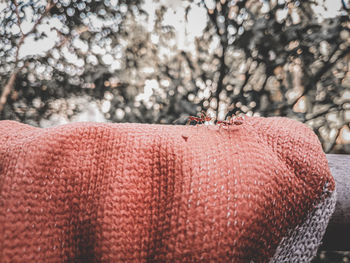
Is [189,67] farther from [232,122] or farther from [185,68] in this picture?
[232,122]

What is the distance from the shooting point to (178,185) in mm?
358

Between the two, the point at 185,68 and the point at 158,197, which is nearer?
the point at 158,197

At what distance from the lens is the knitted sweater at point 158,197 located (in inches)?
13.0

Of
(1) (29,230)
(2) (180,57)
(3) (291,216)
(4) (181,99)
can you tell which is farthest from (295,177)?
(2) (180,57)

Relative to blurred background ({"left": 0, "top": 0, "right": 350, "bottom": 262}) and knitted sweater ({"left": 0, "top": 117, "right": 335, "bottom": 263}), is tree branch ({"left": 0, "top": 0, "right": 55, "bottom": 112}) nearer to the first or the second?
blurred background ({"left": 0, "top": 0, "right": 350, "bottom": 262})

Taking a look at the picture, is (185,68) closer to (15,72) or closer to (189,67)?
(189,67)

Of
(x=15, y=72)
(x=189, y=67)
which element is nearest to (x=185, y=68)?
(x=189, y=67)

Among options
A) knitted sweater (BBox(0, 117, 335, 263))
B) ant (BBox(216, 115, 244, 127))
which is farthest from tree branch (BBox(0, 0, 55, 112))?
ant (BBox(216, 115, 244, 127))

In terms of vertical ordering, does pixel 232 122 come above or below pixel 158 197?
above

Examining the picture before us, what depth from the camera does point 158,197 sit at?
360 millimetres

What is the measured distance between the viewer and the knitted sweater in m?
0.33

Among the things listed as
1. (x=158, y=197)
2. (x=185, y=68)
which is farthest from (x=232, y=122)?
(x=185, y=68)

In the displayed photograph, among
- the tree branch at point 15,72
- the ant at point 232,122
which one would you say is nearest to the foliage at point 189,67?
the tree branch at point 15,72

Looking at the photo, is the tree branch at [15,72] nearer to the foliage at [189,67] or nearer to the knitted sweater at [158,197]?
the foliage at [189,67]
